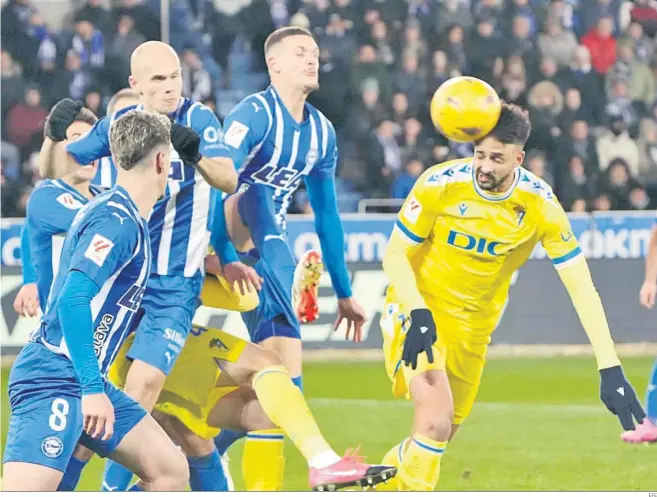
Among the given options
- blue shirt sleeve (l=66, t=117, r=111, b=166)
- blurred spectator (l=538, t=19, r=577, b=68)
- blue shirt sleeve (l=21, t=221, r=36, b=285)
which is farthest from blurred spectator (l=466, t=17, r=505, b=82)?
blue shirt sleeve (l=66, t=117, r=111, b=166)

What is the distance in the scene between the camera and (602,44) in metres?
14.0

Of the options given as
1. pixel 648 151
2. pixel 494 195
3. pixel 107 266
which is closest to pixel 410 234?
pixel 494 195

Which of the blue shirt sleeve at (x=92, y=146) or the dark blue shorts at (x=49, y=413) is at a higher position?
the blue shirt sleeve at (x=92, y=146)

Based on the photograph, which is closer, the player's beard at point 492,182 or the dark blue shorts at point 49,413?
the dark blue shorts at point 49,413

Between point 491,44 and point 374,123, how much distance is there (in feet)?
6.09

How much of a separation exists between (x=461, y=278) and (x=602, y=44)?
29.5 ft

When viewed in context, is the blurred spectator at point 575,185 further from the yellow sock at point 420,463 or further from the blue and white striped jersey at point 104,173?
the yellow sock at point 420,463

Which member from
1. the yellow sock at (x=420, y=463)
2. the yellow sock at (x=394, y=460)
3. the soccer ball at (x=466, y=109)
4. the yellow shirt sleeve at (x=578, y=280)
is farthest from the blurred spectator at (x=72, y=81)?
the yellow sock at (x=420, y=463)

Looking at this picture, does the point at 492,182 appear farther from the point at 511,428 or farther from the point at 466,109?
the point at 511,428

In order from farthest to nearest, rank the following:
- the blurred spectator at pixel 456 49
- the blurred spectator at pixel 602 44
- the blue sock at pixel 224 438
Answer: the blurred spectator at pixel 602 44, the blurred spectator at pixel 456 49, the blue sock at pixel 224 438

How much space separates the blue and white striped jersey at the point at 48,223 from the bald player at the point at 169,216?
0.72 feet

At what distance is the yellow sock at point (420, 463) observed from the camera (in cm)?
518

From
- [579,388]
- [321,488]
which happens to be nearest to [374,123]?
[579,388]

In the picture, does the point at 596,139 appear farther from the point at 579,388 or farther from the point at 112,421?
the point at 112,421
